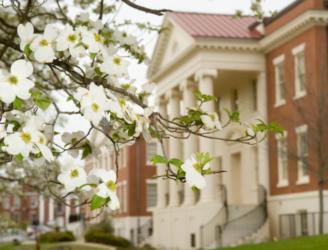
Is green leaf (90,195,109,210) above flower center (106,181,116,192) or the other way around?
the other way around

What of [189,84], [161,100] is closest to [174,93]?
[161,100]

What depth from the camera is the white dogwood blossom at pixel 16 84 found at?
3.00 m

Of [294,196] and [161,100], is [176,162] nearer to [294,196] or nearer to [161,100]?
[294,196]

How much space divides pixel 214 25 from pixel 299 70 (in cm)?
709

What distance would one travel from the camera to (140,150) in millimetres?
56906

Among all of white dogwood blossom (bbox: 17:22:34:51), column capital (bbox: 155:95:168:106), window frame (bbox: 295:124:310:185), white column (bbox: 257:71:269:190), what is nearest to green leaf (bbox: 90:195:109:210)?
white dogwood blossom (bbox: 17:22:34:51)

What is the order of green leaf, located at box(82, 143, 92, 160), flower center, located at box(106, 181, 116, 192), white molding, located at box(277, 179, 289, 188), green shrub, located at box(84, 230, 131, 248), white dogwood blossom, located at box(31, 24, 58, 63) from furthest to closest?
1. green shrub, located at box(84, 230, 131, 248)
2. white molding, located at box(277, 179, 289, 188)
3. green leaf, located at box(82, 143, 92, 160)
4. white dogwood blossom, located at box(31, 24, 58, 63)
5. flower center, located at box(106, 181, 116, 192)

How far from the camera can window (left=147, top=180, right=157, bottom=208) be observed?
2227 inches

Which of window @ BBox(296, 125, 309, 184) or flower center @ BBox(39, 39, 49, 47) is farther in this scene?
window @ BBox(296, 125, 309, 184)

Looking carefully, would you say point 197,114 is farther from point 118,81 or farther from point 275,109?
point 275,109

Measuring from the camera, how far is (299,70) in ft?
102

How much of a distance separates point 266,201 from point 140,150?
24.3m

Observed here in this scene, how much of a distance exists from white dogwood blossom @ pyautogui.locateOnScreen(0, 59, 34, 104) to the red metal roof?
105 ft

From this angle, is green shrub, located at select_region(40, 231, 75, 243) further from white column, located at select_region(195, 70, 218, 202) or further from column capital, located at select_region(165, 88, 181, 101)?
white column, located at select_region(195, 70, 218, 202)
